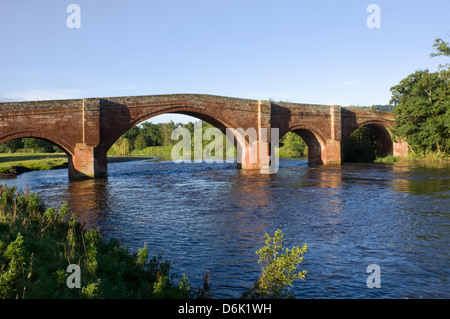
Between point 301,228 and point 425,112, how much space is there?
3249 cm

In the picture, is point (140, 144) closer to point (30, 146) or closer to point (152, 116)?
point (30, 146)

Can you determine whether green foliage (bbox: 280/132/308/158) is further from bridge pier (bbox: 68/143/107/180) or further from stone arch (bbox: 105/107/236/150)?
bridge pier (bbox: 68/143/107/180)

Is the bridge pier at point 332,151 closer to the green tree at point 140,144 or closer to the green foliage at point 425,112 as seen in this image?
the green foliage at point 425,112

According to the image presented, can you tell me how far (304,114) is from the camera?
122ft

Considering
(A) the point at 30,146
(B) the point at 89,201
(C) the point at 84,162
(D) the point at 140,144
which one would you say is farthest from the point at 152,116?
(D) the point at 140,144

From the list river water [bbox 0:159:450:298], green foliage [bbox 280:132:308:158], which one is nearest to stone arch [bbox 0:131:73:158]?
river water [bbox 0:159:450:298]

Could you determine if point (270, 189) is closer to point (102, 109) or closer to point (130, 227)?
point (130, 227)

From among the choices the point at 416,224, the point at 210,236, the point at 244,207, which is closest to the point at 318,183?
the point at 244,207

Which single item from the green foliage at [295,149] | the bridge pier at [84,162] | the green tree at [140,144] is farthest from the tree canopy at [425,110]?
the green tree at [140,144]

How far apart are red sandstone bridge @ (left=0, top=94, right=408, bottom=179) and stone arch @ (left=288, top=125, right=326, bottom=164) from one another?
0.32 ft

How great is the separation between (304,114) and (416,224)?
26492mm

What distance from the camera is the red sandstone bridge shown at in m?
25.2

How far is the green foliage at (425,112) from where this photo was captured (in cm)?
3756

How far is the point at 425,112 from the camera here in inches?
1484
